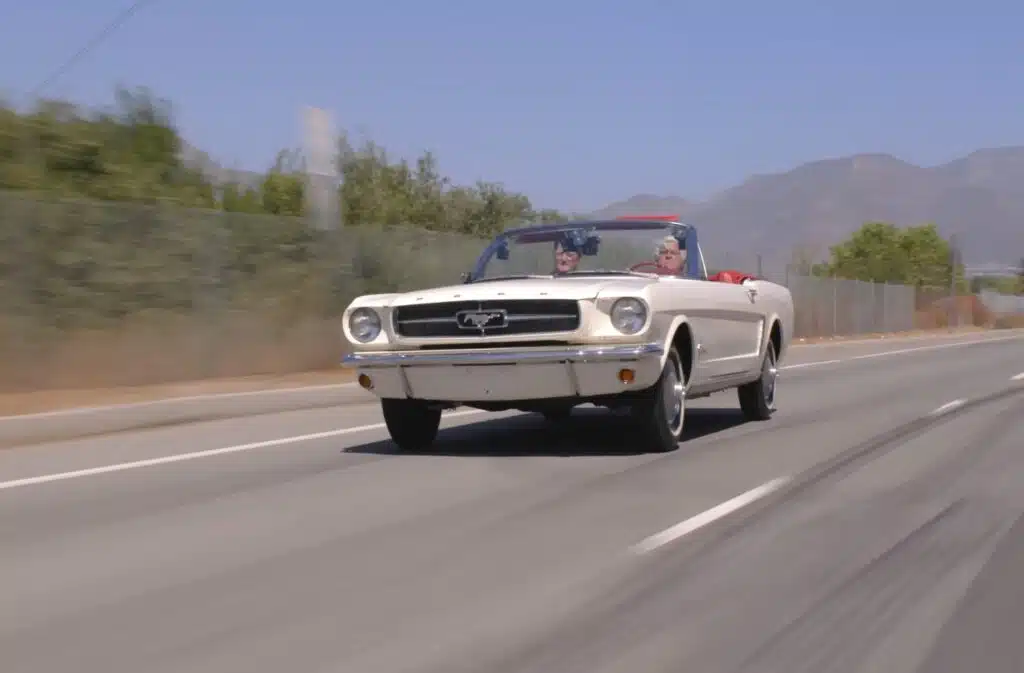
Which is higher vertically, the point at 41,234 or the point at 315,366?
the point at 41,234

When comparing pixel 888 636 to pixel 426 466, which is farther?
pixel 426 466

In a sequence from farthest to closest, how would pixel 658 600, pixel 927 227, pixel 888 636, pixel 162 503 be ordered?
pixel 927 227 → pixel 162 503 → pixel 658 600 → pixel 888 636

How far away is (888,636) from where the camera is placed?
5.28 m

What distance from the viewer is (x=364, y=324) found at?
1026cm

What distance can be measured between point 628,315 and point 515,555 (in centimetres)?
328

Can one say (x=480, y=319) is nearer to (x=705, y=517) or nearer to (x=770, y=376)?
(x=705, y=517)

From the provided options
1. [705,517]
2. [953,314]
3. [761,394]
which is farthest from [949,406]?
[953,314]

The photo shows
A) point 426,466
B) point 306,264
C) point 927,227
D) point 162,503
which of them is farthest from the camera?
point 927,227

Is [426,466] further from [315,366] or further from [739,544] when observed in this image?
[315,366]

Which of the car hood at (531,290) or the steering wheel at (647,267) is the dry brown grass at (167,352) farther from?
the steering wheel at (647,267)

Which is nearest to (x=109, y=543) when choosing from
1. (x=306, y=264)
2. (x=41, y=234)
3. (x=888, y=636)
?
(x=888, y=636)

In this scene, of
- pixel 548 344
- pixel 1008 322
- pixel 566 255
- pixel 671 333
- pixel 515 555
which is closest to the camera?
pixel 515 555

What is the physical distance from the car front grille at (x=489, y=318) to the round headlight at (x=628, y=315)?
24 centimetres

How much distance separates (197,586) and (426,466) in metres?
3.71
